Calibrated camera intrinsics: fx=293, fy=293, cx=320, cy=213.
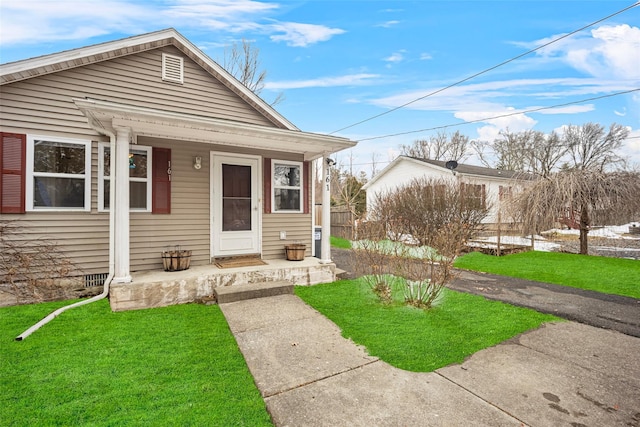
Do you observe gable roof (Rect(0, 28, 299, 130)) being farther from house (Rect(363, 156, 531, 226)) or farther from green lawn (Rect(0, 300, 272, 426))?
house (Rect(363, 156, 531, 226))

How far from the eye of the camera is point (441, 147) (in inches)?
1109

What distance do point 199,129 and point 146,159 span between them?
1.42m

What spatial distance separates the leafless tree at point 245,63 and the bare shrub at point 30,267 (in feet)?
42.3

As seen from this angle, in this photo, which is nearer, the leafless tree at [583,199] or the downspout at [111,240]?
the downspout at [111,240]

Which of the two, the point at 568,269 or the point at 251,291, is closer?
the point at 251,291

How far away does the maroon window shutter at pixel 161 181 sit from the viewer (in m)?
5.22

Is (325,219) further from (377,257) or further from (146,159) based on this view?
(146,159)

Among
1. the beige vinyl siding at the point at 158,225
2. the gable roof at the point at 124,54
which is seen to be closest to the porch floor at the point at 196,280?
the beige vinyl siding at the point at 158,225

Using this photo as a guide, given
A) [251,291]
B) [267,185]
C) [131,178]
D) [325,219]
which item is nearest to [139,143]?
[131,178]

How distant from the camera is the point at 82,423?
6.30 ft

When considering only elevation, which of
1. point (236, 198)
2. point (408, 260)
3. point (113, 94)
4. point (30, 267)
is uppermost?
point (113, 94)

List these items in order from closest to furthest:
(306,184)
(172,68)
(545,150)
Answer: (172,68) < (306,184) < (545,150)

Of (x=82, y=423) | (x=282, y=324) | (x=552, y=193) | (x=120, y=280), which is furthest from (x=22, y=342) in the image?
(x=552, y=193)

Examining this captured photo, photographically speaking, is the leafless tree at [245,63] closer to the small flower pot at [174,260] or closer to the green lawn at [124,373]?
the small flower pot at [174,260]
